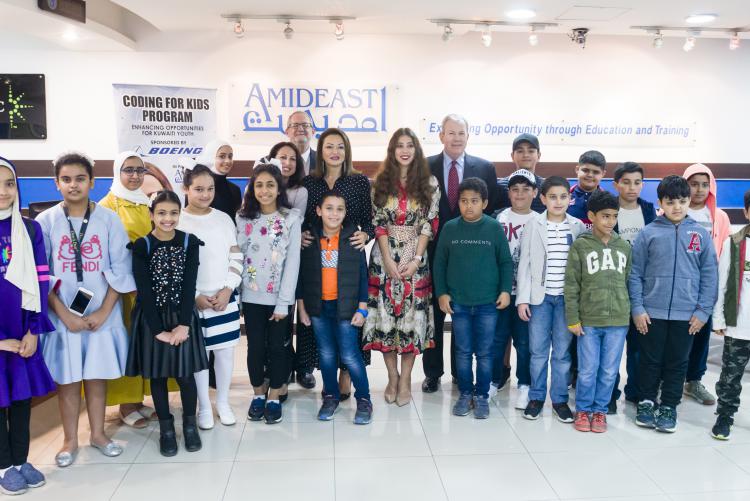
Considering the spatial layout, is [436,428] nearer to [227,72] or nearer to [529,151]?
[529,151]

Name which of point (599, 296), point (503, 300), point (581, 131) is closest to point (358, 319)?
point (503, 300)

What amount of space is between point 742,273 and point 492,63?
10.7 feet

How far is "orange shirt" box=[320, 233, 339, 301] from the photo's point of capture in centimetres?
311

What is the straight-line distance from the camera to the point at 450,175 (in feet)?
11.8

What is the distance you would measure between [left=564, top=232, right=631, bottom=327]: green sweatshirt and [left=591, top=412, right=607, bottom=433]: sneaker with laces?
1.69 feet

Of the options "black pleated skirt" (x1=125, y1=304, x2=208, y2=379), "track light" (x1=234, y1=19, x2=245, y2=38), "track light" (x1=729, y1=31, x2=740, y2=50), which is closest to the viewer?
"black pleated skirt" (x1=125, y1=304, x2=208, y2=379)

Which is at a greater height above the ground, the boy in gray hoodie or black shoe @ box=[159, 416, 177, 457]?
the boy in gray hoodie

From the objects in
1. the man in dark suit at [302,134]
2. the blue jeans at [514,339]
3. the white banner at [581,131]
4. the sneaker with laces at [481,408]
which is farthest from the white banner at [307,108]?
the sneaker with laces at [481,408]

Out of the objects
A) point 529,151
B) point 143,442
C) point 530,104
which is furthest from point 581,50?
point 143,442

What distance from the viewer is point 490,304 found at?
3.19 m

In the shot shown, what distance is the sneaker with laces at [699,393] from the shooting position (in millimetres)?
3467

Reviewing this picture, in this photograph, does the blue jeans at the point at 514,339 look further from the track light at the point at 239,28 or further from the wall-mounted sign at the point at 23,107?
the wall-mounted sign at the point at 23,107

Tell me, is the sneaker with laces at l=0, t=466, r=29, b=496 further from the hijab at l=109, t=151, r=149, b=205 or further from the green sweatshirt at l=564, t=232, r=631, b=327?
the green sweatshirt at l=564, t=232, r=631, b=327

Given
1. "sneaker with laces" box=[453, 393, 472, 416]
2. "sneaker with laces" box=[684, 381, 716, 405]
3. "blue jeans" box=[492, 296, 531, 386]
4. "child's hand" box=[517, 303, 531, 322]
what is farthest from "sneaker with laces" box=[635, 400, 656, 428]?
"sneaker with laces" box=[453, 393, 472, 416]
